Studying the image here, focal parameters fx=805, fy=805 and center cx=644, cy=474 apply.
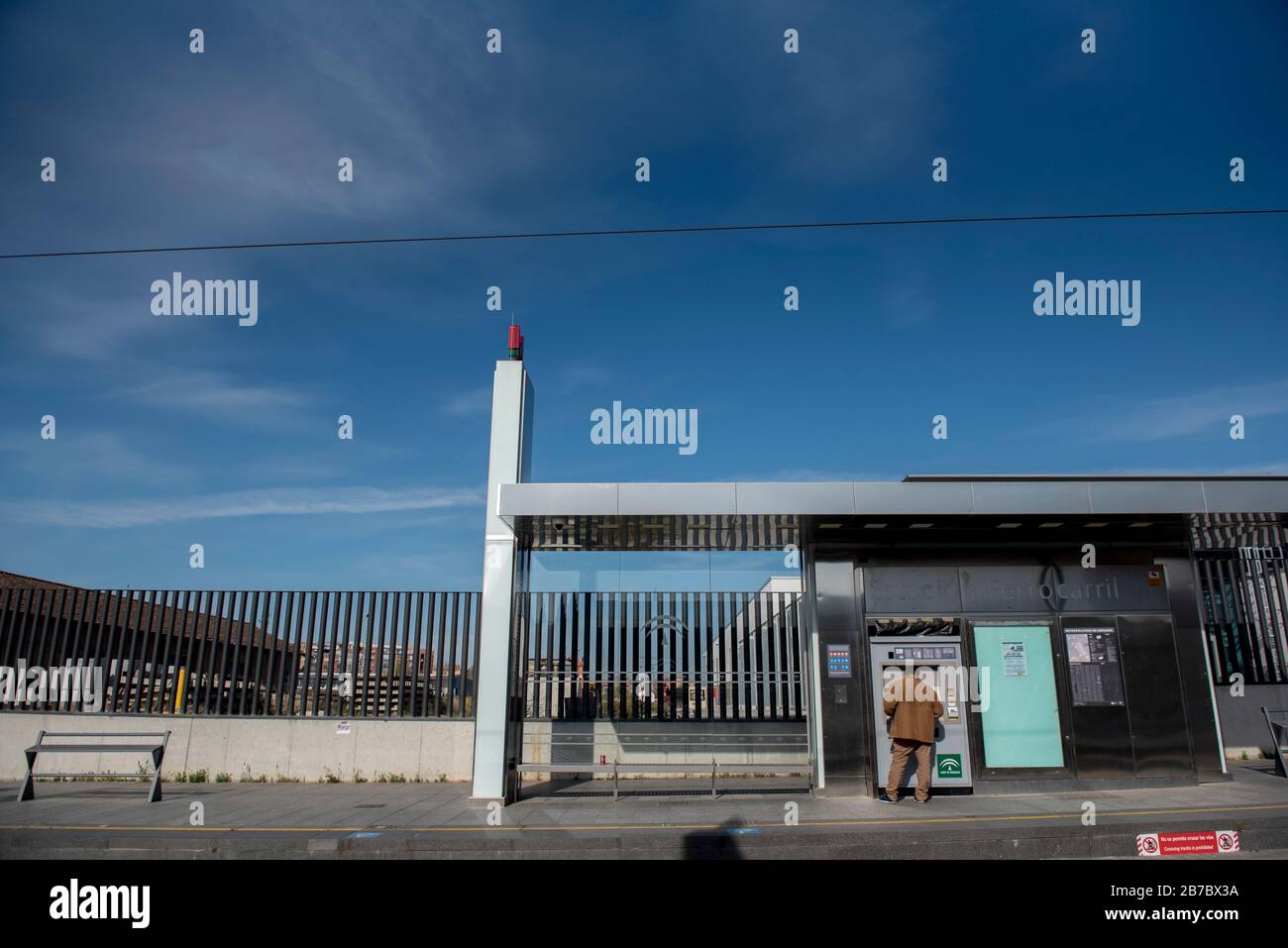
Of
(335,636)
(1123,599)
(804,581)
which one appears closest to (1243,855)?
(1123,599)

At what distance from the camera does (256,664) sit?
13141 mm

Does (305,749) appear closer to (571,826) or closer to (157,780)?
(157,780)

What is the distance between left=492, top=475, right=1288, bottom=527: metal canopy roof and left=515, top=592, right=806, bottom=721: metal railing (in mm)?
3464

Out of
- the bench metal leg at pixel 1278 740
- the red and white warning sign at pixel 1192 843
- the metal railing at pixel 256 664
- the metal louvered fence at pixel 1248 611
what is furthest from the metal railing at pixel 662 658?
the metal louvered fence at pixel 1248 611

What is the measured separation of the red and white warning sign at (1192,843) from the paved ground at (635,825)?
146 millimetres

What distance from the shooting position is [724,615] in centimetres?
1298

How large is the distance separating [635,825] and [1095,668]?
22.1 feet

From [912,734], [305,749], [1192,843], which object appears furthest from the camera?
[305,749]

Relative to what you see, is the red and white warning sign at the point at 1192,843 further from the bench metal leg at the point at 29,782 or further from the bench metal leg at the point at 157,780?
the bench metal leg at the point at 29,782

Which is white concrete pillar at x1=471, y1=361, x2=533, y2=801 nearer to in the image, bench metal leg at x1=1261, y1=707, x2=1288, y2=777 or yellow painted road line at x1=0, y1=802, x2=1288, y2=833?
yellow painted road line at x1=0, y1=802, x2=1288, y2=833

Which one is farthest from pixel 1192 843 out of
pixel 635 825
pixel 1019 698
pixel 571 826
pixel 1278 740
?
pixel 571 826

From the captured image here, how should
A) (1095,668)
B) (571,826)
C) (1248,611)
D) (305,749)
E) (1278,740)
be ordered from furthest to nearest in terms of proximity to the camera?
1. (1248,611)
2. (305,749)
3. (1278,740)
4. (1095,668)
5. (571,826)

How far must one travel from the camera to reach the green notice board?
10703mm

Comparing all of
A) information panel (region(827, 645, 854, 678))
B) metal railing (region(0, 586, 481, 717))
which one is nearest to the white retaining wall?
metal railing (region(0, 586, 481, 717))
